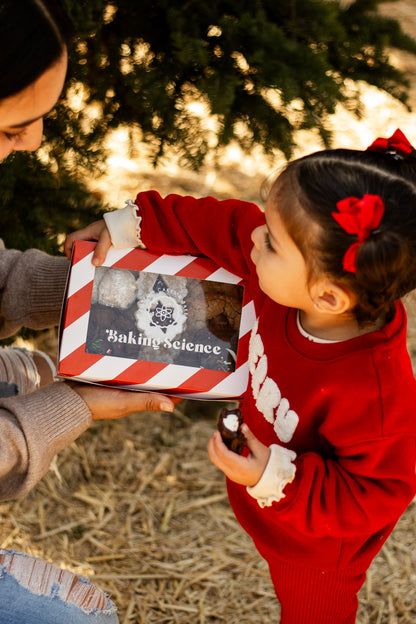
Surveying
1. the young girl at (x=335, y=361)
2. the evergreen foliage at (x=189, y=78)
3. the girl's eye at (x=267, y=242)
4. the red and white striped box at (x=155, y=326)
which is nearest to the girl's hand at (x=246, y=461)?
the young girl at (x=335, y=361)

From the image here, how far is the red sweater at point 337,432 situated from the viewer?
1144 mm

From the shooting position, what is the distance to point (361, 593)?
1.88 meters

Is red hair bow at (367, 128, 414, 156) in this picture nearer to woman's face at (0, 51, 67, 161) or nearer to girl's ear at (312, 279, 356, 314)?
girl's ear at (312, 279, 356, 314)

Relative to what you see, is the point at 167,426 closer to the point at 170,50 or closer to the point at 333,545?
the point at 333,545

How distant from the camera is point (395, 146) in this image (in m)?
1.15

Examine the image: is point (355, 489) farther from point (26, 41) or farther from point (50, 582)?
point (26, 41)

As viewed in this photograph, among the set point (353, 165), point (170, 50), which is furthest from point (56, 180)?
point (353, 165)

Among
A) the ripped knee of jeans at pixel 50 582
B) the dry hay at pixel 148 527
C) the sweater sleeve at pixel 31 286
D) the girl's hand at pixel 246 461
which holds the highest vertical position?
the girl's hand at pixel 246 461

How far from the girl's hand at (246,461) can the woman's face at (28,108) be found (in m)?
0.75

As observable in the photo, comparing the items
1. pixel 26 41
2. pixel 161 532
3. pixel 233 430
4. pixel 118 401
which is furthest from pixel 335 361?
pixel 161 532

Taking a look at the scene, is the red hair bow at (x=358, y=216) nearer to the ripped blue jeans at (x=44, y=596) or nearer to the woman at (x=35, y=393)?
the woman at (x=35, y=393)

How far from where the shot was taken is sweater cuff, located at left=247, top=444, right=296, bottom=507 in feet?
3.84

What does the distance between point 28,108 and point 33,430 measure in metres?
0.72

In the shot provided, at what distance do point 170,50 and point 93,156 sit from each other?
35 cm
